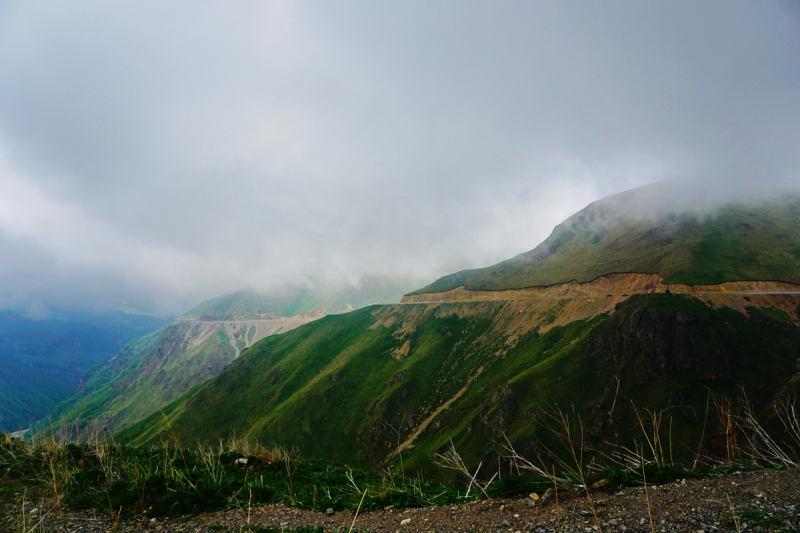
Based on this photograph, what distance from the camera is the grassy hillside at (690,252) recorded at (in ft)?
399

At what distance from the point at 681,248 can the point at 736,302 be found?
158 ft

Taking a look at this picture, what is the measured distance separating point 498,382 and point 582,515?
104m

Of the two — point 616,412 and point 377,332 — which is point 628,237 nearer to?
point 616,412

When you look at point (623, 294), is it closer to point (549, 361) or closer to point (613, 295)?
point (613, 295)

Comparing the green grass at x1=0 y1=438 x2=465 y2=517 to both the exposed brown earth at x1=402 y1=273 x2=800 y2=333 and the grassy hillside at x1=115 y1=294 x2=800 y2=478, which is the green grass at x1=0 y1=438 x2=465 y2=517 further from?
the exposed brown earth at x1=402 y1=273 x2=800 y2=333

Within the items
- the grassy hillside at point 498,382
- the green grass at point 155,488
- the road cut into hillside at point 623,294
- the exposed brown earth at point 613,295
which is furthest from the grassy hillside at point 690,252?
the green grass at point 155,488

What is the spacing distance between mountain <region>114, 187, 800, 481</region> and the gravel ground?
42386 mm

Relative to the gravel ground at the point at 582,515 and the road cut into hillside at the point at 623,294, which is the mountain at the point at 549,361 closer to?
the road cut into hillside at the point at 623,294

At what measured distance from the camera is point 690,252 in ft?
450

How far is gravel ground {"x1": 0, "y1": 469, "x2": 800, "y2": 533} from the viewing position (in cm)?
844

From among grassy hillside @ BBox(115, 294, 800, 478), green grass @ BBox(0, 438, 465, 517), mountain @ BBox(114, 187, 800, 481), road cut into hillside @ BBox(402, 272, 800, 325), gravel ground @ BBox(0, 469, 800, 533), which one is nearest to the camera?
gravel ground @ BBox(0, 469, 800, 533)

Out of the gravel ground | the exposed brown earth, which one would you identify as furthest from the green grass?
the exposed brown earth

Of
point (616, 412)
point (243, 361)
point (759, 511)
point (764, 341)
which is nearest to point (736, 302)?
point (764, 341)

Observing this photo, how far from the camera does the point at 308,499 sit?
527 inches
